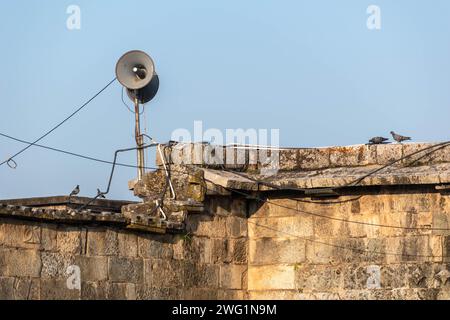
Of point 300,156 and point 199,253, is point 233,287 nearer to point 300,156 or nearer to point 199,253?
point 199,253

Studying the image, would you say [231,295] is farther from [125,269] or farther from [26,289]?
[26,289]

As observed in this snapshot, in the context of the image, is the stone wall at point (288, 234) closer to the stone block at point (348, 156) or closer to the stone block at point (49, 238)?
the stone block at point (348, 156)

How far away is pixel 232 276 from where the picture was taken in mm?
18891

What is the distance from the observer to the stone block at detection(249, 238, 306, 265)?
61.8 feet

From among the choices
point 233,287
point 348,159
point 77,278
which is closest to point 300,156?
point 348,159

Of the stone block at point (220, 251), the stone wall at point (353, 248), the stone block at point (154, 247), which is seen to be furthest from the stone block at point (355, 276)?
the stone block at point (154, 247)

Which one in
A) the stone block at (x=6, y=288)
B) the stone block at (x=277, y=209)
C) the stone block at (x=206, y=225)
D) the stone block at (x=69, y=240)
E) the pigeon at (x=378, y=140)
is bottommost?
the stone block at (x=6, y=288)

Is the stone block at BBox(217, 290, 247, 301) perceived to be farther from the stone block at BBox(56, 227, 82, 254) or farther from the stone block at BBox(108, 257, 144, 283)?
the stone block at BBox(56, 227, 82, 254)

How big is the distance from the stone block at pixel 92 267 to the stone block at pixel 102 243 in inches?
3.5

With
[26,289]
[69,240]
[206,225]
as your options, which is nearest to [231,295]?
[206,225]

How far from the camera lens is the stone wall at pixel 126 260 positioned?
51.4 ft

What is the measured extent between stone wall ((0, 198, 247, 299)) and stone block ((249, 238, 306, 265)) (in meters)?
0.16

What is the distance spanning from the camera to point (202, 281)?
60.2 ft

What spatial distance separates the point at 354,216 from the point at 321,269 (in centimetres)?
89
